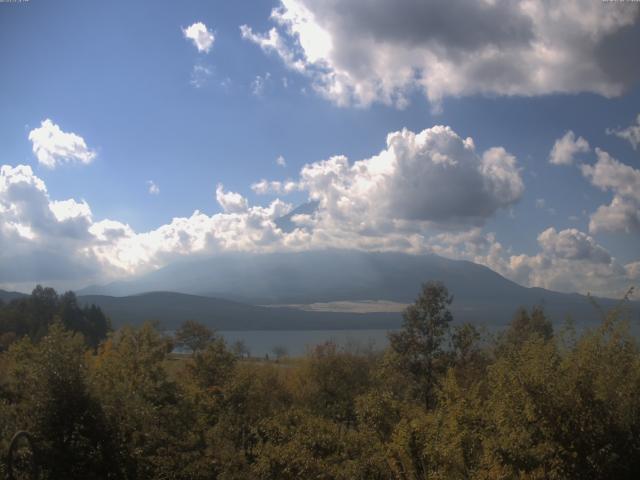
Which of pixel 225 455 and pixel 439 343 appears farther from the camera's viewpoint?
pixel 439 343

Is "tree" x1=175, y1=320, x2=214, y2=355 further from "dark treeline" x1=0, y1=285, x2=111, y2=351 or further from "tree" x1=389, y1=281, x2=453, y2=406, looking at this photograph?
"dark treeline" x1=0, y1=285, x2=111, y2=351

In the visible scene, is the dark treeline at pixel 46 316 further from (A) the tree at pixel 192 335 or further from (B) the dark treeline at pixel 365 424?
(B) the dark treeline at pixel 365 424

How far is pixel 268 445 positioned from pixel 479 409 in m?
6.47

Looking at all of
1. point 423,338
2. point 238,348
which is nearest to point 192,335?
point 238,348

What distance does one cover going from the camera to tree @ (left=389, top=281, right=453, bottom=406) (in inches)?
1324

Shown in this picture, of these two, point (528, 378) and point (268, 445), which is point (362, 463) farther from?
point (528, 378)

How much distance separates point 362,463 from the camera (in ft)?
48.3

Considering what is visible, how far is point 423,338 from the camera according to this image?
114 ft

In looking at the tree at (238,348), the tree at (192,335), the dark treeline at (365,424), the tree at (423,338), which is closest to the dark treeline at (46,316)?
the tree at (192,335)

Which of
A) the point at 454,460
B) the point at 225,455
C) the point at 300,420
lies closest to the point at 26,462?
the point at 225,455

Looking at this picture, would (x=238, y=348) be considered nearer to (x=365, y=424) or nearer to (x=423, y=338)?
(x=423, y=338)

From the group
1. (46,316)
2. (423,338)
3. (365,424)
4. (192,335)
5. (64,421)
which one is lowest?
(46,316)

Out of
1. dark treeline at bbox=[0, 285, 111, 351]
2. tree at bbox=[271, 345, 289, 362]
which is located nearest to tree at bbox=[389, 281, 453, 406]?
tree at bbox=[271, 345, 289, 362]

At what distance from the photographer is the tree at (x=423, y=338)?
33625mm
